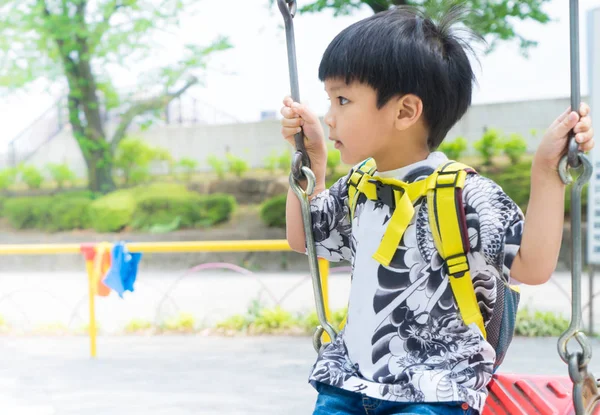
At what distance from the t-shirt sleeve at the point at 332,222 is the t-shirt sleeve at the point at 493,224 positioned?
394mm

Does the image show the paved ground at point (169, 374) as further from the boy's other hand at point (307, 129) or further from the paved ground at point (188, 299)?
the boy's other hand at point (307, 129)

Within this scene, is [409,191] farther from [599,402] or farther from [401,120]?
[599,402]

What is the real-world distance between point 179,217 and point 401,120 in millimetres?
11849

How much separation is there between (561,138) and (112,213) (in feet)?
41.4

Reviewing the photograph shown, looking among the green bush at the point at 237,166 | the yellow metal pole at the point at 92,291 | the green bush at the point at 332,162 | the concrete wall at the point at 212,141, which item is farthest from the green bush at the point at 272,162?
the yellow metal pole at the point at 92,291

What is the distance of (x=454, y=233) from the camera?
1.42 m

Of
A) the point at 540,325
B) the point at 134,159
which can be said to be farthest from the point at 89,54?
the point at 540,325

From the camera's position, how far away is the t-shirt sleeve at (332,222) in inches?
69.2

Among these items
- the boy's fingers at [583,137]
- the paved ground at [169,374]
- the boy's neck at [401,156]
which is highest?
the boy's fingers at [583,137]

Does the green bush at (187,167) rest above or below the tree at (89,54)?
below

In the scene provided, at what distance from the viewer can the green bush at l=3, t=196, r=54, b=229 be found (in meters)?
14.0

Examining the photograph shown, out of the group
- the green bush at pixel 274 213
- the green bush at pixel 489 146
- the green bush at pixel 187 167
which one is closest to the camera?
the green bush at pixel 489 146

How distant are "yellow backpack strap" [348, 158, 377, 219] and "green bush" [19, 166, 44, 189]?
Answer: 1427 centimetres

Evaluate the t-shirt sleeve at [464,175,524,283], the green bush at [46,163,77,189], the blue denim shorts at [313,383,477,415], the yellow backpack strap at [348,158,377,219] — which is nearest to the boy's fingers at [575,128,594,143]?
the t-shirt sleeve at [464,175,524,283]
